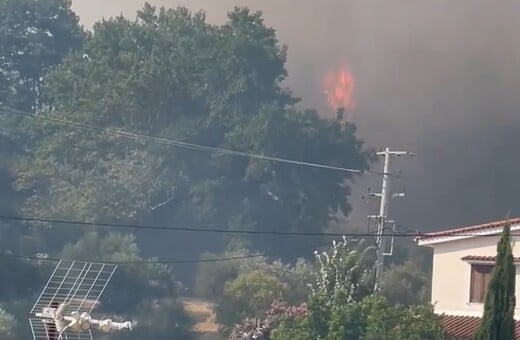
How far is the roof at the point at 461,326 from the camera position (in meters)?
26.4

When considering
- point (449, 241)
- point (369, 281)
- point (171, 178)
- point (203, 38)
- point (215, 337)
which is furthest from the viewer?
point (203, 38)

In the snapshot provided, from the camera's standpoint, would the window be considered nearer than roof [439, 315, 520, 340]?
No

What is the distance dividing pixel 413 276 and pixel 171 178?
16410mm

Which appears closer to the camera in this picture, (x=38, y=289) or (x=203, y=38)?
(x=38, y=289)

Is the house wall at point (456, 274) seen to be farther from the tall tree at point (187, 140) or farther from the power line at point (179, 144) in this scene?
the power line at point (179, 144)

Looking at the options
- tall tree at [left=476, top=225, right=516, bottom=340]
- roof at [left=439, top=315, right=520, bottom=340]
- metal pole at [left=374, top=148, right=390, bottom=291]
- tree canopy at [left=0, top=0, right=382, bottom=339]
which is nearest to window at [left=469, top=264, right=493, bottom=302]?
roof at [left=439, top=315, right=520, bottom=340]

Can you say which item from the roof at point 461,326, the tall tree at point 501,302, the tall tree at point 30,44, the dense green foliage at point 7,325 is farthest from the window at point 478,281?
the tall tree at point 30,44

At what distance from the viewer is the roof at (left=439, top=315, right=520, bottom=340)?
26.4 metres

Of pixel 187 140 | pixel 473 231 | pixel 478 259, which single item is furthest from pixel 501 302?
pixel 187 140

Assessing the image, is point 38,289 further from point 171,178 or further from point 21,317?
point 171,178

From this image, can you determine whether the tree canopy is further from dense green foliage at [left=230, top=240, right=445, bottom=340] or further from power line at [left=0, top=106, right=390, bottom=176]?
dense green foliage at [left=230, top=240, right=445, bottom=340]

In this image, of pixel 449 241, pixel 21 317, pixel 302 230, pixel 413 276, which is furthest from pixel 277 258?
pixel 449 241

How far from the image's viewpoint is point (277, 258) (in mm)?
55656

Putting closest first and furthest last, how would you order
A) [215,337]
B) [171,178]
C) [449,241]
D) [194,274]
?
[449,241], [215,337], [194,274], [171,178]
